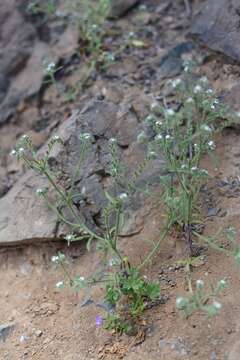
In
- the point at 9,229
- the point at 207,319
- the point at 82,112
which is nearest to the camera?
the point at 207,319

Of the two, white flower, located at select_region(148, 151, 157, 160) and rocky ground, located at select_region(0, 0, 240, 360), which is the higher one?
white flower, located at select_region(148, 151, 157, 160)

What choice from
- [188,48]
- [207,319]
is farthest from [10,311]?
[188,48]

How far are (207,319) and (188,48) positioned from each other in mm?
2373

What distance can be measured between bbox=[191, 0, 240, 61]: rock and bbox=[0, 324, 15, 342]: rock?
2382 mm

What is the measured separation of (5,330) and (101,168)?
3.95 feet

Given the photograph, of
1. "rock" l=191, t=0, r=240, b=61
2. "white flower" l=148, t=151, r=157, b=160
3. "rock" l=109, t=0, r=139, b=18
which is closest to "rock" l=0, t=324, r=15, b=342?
"white flower" l=148, t=151, r=157, b=160

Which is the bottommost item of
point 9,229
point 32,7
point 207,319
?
point 207,319

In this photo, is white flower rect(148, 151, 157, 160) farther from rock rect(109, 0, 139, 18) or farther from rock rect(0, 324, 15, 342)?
rock rect(109, 0, 139, 18)

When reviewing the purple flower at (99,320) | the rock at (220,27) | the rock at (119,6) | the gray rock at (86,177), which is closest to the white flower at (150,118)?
the gray rock at (86,177)

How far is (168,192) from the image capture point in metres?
3.65

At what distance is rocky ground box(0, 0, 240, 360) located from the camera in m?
3.51

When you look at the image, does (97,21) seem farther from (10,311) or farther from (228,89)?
(10,311)

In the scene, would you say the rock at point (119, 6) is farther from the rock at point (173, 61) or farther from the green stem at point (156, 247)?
the green stem at point (156, 247)

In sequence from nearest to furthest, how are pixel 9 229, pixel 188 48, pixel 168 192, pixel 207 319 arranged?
pixel 207 319
pixel 168 192
pixel 9 229
pixel 188 48
